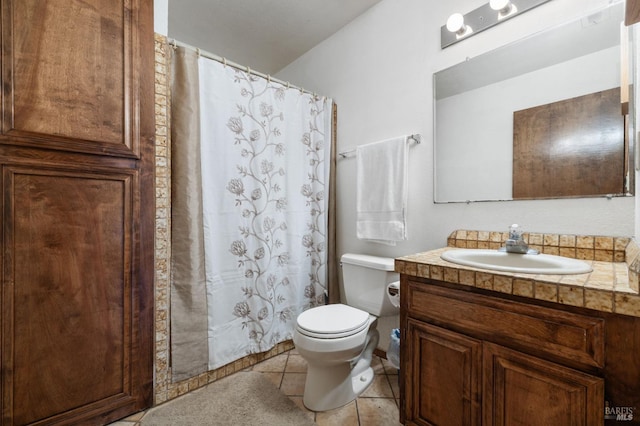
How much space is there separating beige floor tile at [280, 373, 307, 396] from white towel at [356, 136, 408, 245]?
3.10ft

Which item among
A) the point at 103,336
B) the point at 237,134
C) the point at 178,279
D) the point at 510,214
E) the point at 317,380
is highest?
the point at 237,134

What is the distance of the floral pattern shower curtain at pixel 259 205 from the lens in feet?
5.27

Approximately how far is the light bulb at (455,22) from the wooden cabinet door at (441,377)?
4.87ft

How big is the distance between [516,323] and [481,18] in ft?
4.82

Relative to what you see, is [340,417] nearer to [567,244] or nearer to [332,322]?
[332,322]

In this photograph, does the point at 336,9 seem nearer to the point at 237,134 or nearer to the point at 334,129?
the point at 334,129

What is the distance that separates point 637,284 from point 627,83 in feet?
2.80

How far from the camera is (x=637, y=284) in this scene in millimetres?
690

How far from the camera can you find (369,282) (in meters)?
1.70

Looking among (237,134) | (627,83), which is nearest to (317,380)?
(237,134)

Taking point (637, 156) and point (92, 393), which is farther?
point (92, 393)

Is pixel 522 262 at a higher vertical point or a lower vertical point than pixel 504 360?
higher

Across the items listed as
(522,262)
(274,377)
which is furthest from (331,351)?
(522,262)

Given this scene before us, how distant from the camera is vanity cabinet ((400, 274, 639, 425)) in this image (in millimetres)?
738
